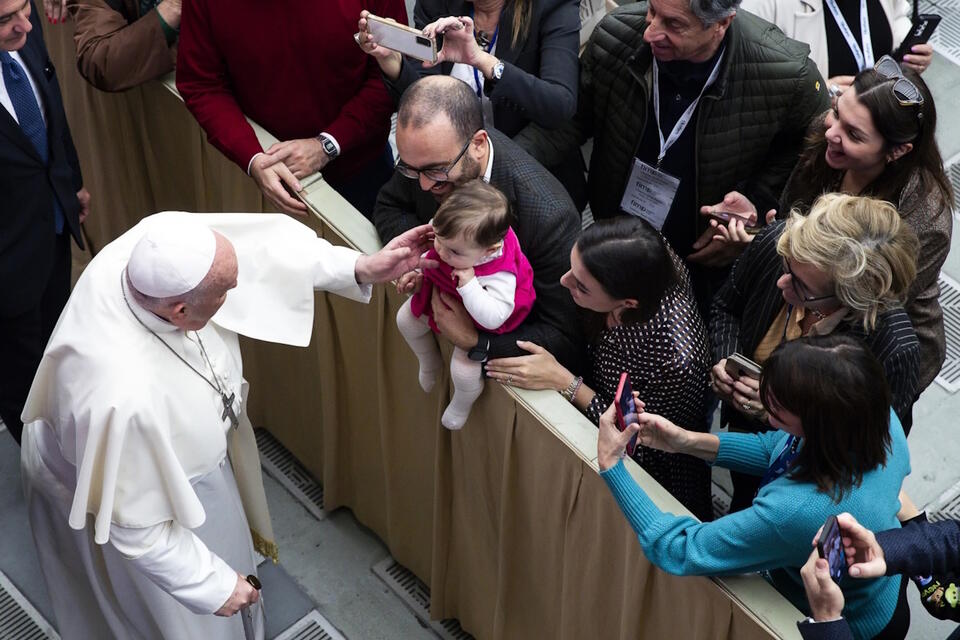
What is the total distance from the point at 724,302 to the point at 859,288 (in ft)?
2.12

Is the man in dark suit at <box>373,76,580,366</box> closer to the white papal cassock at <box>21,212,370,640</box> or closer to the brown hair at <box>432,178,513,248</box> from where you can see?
the brown hair at <box>432,178,513,248</box>

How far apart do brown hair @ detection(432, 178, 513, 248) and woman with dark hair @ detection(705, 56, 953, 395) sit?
966 mm

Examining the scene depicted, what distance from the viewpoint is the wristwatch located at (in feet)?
12.6

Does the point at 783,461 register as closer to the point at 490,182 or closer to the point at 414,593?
the point at 490,182

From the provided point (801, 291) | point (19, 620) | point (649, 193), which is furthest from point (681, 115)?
point (19, 620)

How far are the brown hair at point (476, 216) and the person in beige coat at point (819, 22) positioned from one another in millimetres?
1724

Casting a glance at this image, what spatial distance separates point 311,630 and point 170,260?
1.98 metres

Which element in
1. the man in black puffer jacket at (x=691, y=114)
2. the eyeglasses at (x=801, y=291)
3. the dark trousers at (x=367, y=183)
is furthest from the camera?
the dark trousers at (x=367, y=183)

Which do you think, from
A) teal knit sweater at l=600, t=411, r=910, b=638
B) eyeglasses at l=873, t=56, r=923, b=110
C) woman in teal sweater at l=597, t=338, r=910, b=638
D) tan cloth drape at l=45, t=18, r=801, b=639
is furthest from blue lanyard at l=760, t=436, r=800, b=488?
eyeglasses at l=873, t=56, r=923, b=110

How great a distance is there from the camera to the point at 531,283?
309 centimetres

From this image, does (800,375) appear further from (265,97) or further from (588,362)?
(265,97)

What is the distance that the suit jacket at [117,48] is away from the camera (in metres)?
3.96

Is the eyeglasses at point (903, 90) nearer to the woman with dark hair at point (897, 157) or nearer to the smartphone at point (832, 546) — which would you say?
the woman with dark hair at point (897, 157)

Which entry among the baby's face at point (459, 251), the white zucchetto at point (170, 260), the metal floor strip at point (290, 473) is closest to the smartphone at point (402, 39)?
the baby's face at point (459, 251)
